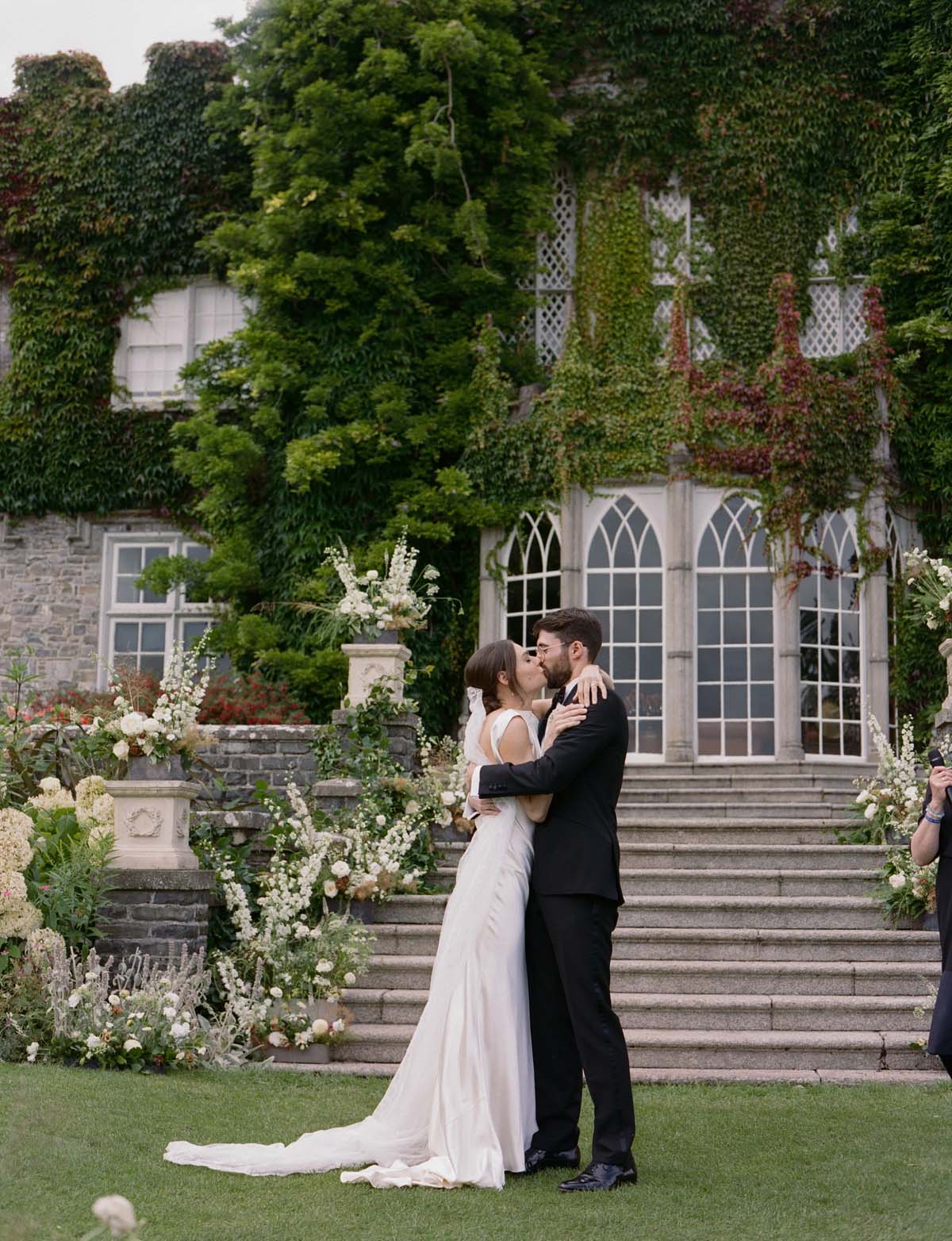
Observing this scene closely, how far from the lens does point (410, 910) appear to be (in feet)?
31.8

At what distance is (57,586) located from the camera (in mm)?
17062

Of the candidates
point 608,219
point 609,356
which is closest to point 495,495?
point 609,356

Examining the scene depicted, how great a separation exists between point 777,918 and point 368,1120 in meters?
4.45

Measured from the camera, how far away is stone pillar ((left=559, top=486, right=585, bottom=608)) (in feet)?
47.5

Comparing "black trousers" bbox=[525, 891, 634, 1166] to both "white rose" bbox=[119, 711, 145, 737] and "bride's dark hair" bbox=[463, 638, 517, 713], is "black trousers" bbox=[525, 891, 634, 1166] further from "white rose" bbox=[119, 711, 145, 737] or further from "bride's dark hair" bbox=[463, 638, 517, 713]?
"white rose" bbox=[119, 711, 145, 737]

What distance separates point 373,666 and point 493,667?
544 cm

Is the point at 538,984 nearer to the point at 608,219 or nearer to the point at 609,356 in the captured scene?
the point at 609,356

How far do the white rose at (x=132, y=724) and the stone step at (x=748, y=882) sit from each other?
11.0ft

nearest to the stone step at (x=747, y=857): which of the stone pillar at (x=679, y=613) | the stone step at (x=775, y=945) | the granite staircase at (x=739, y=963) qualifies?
the granite staircase at (x=739, y=963)

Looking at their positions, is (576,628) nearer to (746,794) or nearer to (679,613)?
(746,794)

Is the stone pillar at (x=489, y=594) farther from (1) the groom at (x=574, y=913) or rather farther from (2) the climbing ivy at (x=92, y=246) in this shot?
(1) the groom at (x=574, y=913)

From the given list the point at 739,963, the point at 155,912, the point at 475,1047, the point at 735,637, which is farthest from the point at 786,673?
the point at 475,1047

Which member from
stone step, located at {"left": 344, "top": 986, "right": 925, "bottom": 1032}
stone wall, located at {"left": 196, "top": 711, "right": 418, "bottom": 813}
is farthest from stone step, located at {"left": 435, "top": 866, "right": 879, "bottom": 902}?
stone wall, located at {"left": 196, "top": 711, "right": 418, "bottom": 813}

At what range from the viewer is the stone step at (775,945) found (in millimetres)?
8914
